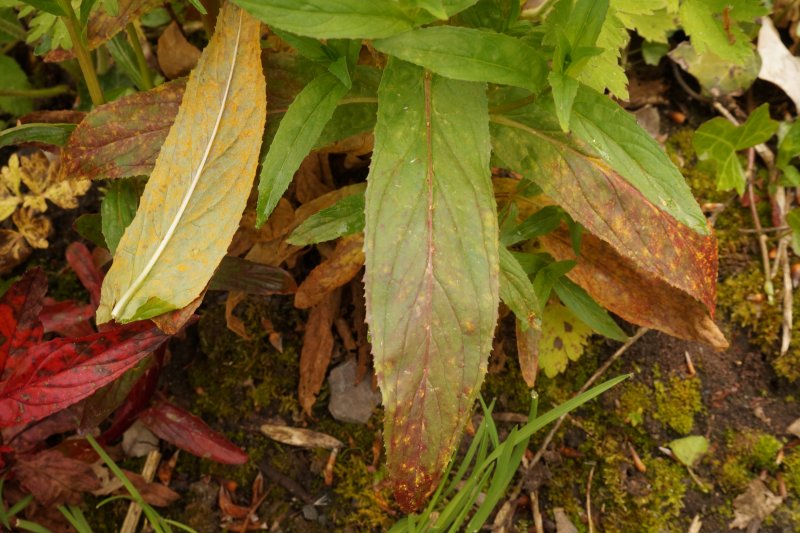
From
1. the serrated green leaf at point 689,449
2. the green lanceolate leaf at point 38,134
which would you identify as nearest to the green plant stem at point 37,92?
the green lanceolate leaf at point 38,134

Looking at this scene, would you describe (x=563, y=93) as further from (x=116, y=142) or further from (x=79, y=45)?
(x=79, y=45)

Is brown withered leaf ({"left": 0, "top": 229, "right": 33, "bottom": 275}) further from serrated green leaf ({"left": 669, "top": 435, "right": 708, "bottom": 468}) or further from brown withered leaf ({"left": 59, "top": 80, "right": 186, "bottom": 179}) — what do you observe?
serrated green leaf ({"left": 669, "top": 435, "right": 708, "bottom": 468})

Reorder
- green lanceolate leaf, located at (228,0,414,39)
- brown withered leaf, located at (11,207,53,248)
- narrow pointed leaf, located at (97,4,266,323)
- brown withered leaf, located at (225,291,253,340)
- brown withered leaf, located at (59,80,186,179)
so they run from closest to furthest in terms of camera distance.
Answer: green lanceolate leaf, located at (228,0,414,39) < narrow pointed leaf, located at (97,4,266,323) < brown withered leaf, located at (59,80,186,179) < brown withered leaf, located at (225,291,253,340) < brown withered leaf, located at (11,207,53,248)

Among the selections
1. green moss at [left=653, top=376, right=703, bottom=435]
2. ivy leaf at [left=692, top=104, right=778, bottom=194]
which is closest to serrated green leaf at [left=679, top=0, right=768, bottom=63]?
ivy leaf at [left=692, top=104, right=778, bottom=194]

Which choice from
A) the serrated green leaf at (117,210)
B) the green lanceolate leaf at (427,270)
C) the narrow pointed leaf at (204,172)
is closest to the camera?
the green lanceolate leaf at (427,270)

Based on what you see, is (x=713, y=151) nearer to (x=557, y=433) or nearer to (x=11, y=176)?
(x=557, y=433)

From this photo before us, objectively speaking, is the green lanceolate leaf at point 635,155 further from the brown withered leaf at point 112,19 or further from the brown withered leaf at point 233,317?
the brown withered leaf at point 233,317

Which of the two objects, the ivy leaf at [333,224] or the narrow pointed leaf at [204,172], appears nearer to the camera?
the narrow pointed leaf at [204,172]
